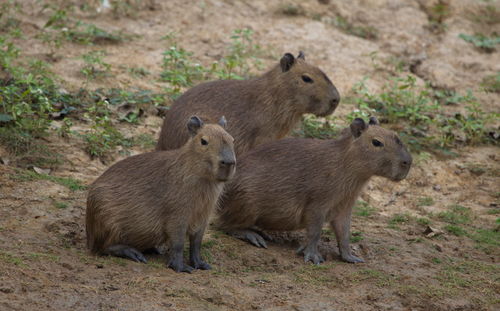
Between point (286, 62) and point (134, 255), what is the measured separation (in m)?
2.68

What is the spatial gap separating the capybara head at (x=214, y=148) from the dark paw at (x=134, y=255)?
2.49 feet

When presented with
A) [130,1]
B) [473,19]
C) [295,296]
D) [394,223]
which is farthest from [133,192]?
[473,19]

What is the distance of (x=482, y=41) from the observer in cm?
1185

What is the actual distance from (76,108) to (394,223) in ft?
11.5

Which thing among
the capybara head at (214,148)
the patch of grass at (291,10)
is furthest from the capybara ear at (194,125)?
the patch of grass at (291,10)

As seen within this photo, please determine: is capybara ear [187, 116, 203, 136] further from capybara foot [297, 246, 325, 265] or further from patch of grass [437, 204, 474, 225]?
patch of grass [437, 204, 474, 225]

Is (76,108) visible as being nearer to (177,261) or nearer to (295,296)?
(177,261)

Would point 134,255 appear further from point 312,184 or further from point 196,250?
point 312,184

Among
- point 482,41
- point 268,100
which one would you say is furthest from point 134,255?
point 482,41

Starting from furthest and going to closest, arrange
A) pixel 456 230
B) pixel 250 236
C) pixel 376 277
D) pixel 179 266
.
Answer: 1. pixel 456 230
2. pixel 250 236
3. pixel 376 277
4. pixel 179 266

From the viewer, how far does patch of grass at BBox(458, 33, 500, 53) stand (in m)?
11.8

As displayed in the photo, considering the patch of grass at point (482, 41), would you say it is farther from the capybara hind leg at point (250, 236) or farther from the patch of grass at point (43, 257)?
the patch of grass at point (43, 257)

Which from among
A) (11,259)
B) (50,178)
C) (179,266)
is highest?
(11,259)

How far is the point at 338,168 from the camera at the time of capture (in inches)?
245
